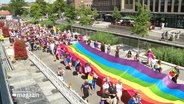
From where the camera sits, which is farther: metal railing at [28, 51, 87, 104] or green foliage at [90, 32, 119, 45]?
green foliage at [90, 32, 119, 45]

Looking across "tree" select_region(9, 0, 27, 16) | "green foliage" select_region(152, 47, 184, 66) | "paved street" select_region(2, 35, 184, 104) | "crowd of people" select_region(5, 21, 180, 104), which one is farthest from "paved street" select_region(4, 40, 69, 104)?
"tree" select_region(9, 0, 27, 16)

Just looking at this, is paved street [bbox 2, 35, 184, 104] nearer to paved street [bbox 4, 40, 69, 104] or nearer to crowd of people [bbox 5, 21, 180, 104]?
paved street [bbox 4, 40, 69, 104]

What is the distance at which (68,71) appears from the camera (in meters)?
18.4

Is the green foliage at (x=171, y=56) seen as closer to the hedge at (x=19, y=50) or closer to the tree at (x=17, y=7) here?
the hedge at (x=19, y=50)

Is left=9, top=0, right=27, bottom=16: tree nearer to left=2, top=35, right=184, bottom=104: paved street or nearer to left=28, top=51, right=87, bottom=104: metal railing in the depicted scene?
left=2, top=35, right=184, bottom=104: paved street

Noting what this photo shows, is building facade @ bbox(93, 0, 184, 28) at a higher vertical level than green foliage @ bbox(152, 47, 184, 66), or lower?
higher

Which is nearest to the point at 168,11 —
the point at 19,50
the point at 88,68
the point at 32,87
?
the point at 19,50

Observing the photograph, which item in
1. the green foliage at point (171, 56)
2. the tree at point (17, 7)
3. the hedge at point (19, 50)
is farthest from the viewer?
the tree at point (17, 7)

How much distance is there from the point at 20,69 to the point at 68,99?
8.53 m

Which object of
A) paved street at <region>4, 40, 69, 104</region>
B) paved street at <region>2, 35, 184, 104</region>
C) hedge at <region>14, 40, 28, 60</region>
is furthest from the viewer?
hedge at <region>14, 40, 28, 60</region>

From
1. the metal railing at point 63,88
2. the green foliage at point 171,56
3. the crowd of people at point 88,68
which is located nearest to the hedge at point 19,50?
the crowd of people at point 88,68

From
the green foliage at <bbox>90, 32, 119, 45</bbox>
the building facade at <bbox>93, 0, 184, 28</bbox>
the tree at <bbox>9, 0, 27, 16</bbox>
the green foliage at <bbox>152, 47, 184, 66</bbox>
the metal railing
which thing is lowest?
the metal railing

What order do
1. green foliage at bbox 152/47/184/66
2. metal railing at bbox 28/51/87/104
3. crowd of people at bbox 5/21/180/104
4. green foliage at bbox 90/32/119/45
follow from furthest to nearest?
green foliage at bbox 90/32/119/45
green foliage at bbox 152/47/184/66
metal railing at bbox 28/51/87/104
crowd of people at bbox 5/21/180/104

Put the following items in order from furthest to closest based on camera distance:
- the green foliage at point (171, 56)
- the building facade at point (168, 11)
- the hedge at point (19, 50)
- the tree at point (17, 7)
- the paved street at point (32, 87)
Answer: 1. the tree at point (17, 7)
2. the building facade at point (168, 11)
3. the hedge at point (19, 50)
4. the green foliage at point (171, 56)
5. the paved street at point (32, 87)
